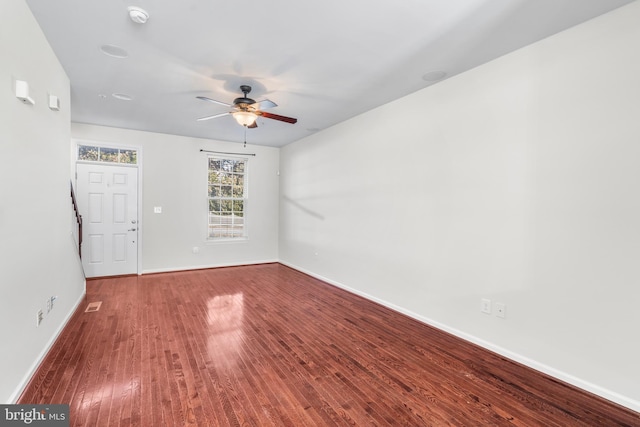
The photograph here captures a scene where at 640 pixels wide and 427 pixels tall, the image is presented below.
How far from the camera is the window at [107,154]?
17.0ft

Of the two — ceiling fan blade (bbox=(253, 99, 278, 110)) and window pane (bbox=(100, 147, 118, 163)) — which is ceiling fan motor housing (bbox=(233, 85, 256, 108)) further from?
window pane (bbox=(100, 147, 118, 163))

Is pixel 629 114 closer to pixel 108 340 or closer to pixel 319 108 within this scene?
pixel 319 108

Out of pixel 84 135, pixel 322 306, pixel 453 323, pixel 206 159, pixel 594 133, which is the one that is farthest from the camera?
pixel 206 159

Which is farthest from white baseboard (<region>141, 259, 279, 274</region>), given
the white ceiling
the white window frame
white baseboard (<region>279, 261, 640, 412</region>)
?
white baseboard (<region>279, 261, 640, 412</region>)

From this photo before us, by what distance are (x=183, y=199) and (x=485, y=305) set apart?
5572mm

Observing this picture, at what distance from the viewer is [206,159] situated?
6270 millimetres

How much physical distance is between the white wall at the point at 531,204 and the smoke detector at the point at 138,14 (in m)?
2.88

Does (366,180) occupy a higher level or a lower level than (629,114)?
lower

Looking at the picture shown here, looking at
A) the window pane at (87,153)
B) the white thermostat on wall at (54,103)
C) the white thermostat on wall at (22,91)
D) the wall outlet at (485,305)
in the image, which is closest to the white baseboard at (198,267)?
the window pane at (87,153)

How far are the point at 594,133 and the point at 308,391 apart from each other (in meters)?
2.86

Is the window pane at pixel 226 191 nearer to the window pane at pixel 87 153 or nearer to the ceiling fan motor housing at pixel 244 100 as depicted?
the window pane at pixel 87 153

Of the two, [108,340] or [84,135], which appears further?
[84,135]

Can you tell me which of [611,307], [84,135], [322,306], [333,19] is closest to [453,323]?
[611,307]

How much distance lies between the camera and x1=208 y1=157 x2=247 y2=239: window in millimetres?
6418
